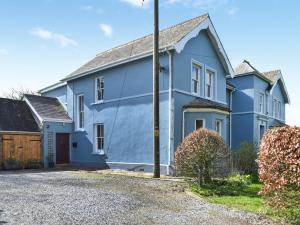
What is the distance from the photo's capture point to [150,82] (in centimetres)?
1870

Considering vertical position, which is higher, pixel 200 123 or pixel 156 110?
pixel 156 110

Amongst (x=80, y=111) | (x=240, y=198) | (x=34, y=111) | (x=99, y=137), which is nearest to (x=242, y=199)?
(x=240, y=198)

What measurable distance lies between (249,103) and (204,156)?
15.5 m

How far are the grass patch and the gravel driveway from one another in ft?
1.63

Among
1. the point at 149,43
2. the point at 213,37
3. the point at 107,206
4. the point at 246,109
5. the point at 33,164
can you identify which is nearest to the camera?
the point at 107,206

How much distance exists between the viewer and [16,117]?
2295 cm

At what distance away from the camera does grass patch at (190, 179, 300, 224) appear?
806 centimetres

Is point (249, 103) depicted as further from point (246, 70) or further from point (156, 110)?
point (156, 110)

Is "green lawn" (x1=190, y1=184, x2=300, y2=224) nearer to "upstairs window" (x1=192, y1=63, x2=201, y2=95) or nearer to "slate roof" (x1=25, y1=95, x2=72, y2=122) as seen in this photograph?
"upstairs window" (x1=192, y1=63, x2=201, y2=95)

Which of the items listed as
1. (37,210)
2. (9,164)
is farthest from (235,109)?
(37,210)

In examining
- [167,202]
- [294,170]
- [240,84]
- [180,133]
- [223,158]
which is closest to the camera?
[294,170]

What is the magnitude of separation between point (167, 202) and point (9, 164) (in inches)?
576

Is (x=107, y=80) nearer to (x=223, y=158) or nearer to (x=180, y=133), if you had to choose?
(x=180, y=133)

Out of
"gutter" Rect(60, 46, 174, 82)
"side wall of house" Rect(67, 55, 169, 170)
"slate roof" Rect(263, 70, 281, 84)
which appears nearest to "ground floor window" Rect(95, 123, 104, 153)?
"side wall of house" Rect(67, 55, 169, 170)
